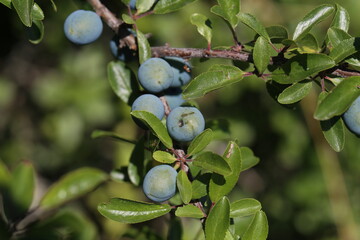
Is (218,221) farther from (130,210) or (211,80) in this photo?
(211,80)

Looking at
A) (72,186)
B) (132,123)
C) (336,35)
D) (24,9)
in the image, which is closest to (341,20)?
(336,35)

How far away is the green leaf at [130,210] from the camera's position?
1.09 meters

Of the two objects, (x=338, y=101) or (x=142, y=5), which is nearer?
(x=338, y=101)

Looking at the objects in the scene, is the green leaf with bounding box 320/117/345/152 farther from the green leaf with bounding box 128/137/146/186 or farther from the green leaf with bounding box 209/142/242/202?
the green leaf with bounding box 128/137/146/186

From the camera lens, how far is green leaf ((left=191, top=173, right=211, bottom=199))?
1.12m

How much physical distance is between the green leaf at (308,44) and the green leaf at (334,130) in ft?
0.62

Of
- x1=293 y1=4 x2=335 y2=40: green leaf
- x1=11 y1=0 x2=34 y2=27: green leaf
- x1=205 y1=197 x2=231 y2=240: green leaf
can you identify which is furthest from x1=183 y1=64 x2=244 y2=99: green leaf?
x1=11 y1=0 x2=34 y2=27: green leaf

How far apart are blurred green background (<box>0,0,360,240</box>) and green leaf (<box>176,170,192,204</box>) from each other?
1.63m

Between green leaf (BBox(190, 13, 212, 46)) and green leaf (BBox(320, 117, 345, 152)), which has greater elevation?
green leaf (BBox(190, 13, 212, 46))

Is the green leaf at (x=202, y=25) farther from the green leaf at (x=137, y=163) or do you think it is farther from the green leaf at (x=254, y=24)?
the green leaf at (x=137, y=163)

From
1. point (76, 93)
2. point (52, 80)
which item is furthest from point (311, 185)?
point (52, 80)

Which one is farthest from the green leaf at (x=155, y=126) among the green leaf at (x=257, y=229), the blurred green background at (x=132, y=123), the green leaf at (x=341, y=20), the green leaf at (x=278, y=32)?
the blurred green background at (x=132, y=123)

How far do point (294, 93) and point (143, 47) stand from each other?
43 cm

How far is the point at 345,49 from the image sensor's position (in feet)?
3.64
